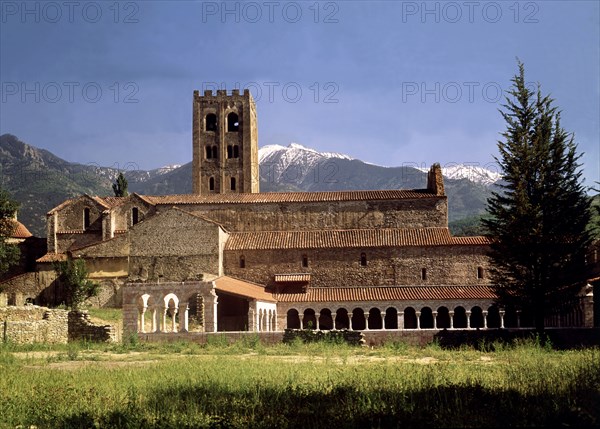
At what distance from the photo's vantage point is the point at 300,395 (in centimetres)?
1274

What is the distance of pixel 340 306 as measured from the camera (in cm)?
4453

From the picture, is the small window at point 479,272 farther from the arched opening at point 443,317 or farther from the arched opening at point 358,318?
the arched opening at point 358,318

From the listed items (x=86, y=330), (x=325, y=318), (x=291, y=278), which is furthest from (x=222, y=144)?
(x=86, y=330)

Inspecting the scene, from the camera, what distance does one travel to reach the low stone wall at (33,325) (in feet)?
89.9

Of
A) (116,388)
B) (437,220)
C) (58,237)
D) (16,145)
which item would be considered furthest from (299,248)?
(16,145)

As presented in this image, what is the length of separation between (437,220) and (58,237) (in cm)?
2911

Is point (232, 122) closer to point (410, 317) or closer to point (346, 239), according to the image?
point (346, 239)

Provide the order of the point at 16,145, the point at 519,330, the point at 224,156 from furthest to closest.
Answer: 1. the point at 16,145
2. the point at 224,156
3. the point at 519,330

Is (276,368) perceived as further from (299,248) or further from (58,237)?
(58,237)

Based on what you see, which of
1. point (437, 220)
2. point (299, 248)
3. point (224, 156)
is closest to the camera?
point (299, 248)

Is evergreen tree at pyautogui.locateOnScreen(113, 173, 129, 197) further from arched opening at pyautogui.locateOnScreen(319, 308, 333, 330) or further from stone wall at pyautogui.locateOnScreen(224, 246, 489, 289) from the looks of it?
arched opening at pyautogui.locateOnScreen(319, 308, 333, 330)

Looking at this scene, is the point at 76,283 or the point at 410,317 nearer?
the point at 410,317

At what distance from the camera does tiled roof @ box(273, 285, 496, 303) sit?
146 feet

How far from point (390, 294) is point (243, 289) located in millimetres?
10226
